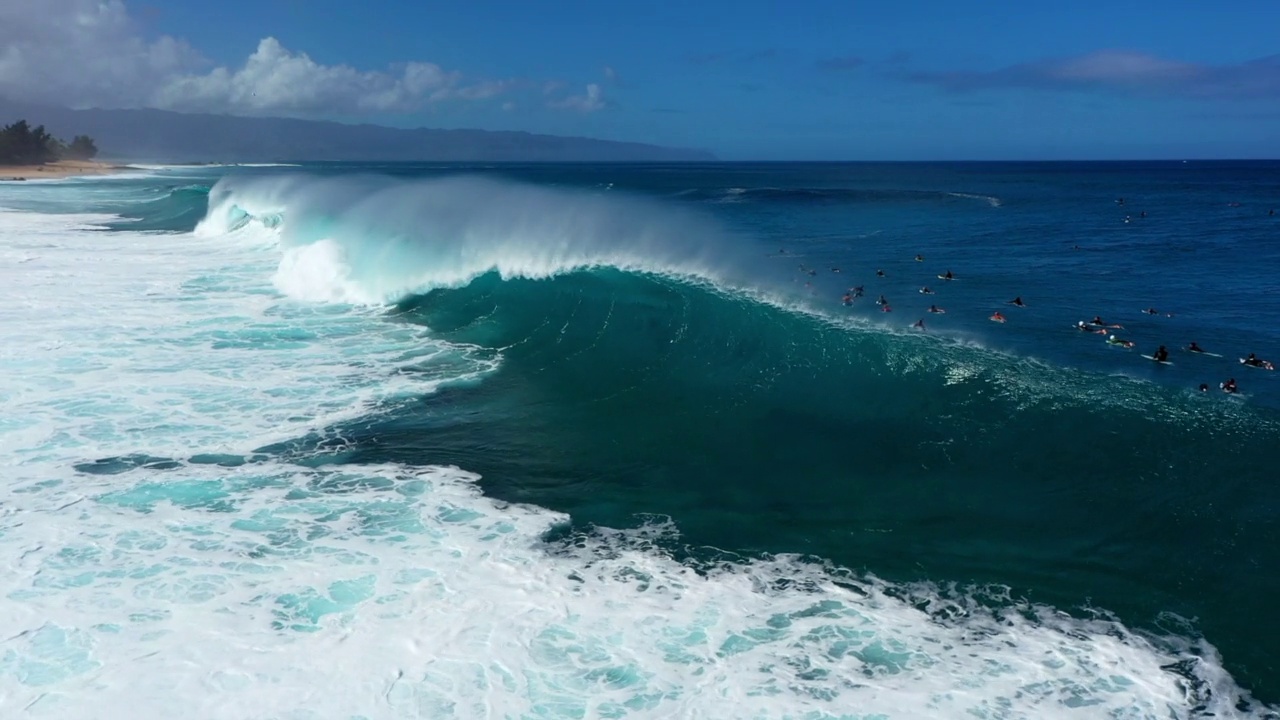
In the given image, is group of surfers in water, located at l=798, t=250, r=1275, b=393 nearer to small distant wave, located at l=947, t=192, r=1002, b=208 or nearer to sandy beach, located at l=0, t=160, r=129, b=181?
small distant wave, located at l=947, t=192, r=1002, b=208

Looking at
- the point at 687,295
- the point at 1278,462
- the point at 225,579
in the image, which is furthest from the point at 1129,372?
the point at 225,579

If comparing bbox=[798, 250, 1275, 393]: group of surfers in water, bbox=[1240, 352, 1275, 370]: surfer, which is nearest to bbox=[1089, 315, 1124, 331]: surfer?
bbox=[798, 250, 1275, 393]: group of surfers in water

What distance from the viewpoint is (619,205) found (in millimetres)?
31391

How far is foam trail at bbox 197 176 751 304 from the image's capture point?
2459 cm

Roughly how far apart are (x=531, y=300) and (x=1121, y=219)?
4038cm

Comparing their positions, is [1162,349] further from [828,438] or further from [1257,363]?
[828,438]

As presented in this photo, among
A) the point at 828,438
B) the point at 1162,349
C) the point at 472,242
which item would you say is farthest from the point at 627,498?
the point at 472,242

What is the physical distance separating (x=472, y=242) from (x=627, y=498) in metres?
16.9

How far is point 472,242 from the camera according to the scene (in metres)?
26.3

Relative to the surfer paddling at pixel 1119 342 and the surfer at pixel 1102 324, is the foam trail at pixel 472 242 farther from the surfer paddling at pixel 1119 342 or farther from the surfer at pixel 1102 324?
the surfer paddling at pixel 1119 342

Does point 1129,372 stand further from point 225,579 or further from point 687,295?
point 225,579

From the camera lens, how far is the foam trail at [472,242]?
24.6 m

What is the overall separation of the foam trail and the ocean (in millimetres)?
375

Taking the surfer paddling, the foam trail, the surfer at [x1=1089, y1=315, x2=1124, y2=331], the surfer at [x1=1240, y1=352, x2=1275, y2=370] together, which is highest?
the foam trail
